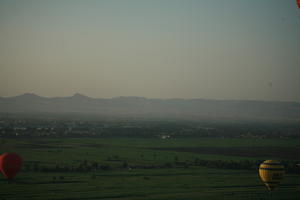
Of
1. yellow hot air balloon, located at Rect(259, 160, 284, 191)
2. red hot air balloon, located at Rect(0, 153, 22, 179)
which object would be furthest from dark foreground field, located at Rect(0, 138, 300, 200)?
red hot air balloon, located at Rect(0, 153, 22, 179)

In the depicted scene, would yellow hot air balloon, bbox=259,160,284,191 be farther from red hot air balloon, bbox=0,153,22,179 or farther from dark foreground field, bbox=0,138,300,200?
red hot air balloon, bbox=0,153,22,179

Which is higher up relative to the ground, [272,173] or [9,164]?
[9,164]

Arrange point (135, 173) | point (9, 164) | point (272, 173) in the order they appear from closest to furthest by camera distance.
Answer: point (272, 173) → point (9, 164) → point (135, 173)

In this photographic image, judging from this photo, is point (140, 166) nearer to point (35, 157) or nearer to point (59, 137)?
point (35, 157)

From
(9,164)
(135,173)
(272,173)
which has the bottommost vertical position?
(135,173)

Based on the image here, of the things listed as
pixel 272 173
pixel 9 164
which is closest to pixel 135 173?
pixel 9 164

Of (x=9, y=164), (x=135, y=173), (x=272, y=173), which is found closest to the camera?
(x=272, y=173)

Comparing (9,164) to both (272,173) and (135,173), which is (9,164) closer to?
(135,173)

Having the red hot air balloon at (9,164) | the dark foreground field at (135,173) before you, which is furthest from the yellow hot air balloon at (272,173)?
the red hot air balloon at (9,164)
